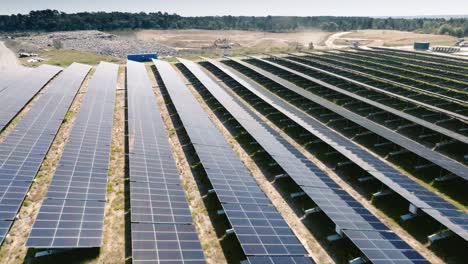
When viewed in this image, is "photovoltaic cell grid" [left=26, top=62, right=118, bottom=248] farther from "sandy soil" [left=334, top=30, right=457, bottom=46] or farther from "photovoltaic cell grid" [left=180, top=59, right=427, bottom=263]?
"sandy soil" [left=334, top=30, right=457, bottom=46]

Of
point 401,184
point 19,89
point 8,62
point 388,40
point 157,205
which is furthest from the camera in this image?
point 388,40

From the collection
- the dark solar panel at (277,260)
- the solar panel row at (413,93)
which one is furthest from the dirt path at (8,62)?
the dark solar panel at (277,260)

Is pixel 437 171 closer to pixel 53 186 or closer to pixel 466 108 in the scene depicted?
pixel 466 108

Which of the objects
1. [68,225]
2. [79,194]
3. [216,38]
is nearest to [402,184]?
[68,225]

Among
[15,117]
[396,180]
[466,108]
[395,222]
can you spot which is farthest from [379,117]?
[15,117]

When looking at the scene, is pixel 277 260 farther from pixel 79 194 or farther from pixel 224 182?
pixel 79 194

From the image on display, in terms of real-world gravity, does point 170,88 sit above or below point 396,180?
above

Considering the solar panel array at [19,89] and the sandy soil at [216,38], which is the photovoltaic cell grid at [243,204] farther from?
the sandy soil at [216,38]
